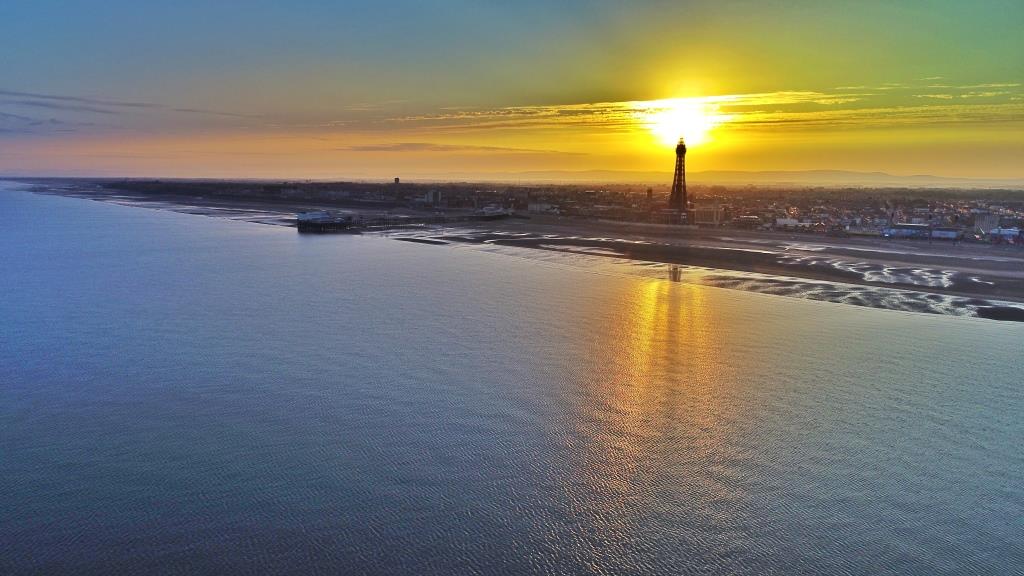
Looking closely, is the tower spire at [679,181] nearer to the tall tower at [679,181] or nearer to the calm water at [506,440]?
the tall tower at [679,181]

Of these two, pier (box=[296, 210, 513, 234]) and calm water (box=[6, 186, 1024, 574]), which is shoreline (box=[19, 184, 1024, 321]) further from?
calm water (box=[6, 186, 1024, 574])

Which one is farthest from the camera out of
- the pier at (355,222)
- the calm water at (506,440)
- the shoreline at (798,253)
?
the pier at (355,222)

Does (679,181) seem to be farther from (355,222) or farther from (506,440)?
Result: (506,440)

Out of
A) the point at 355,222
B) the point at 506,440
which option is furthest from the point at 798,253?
the point at 355,222

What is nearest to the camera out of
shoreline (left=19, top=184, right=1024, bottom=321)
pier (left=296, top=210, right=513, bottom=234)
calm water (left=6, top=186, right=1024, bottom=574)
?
calm water (left=6, top=186, right=1024, bottom=574)

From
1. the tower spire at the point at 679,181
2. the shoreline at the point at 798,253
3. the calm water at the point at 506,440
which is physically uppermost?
the tower spire at the point at 679,181

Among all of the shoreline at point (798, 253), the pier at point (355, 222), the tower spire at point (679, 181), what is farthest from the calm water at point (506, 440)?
the tower spire at point (679, 181)

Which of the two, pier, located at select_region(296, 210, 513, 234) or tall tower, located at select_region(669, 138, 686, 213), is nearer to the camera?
pier, located at select_region(296, 210, 513, 234)

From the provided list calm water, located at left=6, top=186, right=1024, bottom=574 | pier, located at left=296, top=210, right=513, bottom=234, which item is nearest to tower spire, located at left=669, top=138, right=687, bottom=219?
pier, located at left=296, top=210, right=513, bottom=234
